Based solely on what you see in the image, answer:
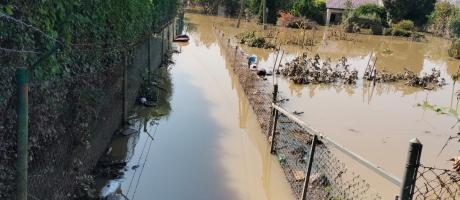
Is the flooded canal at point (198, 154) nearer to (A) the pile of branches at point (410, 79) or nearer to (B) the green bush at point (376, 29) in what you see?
(A) the pile of branches at point (410, 79)

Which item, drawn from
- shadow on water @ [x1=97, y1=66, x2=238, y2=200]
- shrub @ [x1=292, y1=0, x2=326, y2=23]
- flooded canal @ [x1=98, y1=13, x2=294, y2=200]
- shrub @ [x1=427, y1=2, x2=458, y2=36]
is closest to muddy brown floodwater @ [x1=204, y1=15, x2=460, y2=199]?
flooded canal @ [x1=98, y1=13, x2=294, y2=200]

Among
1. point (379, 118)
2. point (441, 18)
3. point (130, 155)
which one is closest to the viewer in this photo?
point (130, 155)

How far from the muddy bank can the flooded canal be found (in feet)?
2.35

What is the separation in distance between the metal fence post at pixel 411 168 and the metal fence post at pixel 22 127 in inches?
102

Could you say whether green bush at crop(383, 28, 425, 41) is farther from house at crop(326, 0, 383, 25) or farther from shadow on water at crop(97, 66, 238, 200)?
shadow on water at crop(97, 66, 238, 200)

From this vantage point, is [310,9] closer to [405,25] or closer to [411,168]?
[405,25]

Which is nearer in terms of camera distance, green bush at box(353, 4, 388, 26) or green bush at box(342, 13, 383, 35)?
green bush at box(342, 13, 383, 35)

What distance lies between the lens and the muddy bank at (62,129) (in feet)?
10.7

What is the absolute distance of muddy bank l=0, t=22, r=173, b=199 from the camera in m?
3.26

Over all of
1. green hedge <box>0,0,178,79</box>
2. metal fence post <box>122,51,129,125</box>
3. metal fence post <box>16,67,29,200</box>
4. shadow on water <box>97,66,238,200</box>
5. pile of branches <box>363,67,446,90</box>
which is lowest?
shadow on water <box>97,66,238,200</box>

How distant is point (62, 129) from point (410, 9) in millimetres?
43652

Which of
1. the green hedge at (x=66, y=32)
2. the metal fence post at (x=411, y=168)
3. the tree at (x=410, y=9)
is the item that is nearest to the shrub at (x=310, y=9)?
the tree at (x=410, y=9)

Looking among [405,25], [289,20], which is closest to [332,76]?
[289,20]

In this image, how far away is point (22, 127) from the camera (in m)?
2.86
